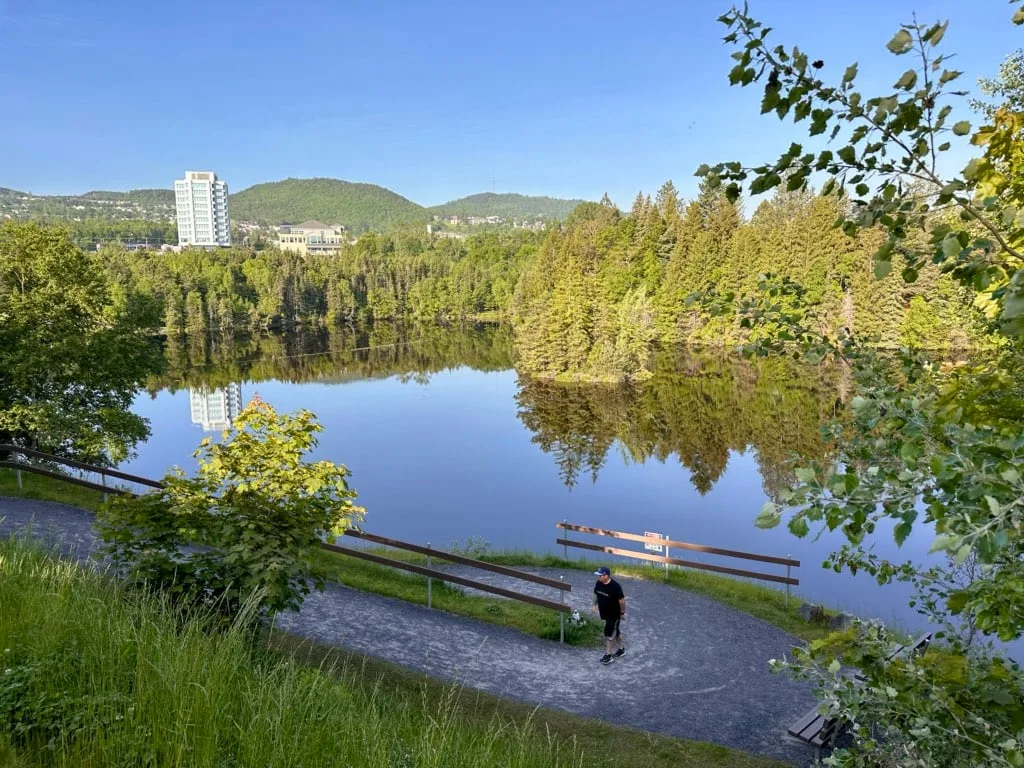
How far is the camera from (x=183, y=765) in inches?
119

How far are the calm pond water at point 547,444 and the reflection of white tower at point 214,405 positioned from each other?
0.20 meters

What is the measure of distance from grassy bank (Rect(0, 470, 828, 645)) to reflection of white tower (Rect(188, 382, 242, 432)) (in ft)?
70.9

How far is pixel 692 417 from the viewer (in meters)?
38.5

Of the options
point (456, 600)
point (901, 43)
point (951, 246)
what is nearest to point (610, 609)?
point (456, 600)

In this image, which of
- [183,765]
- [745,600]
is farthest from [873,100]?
[745,600]

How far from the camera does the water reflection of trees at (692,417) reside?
31.1 meters

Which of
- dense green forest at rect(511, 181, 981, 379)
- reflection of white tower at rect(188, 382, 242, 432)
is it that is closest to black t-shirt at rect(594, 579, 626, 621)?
dense green forest at rect(511, 181, 981, 379)

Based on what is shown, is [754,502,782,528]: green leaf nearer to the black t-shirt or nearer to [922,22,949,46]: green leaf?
[922,22,949,46]: green leaf

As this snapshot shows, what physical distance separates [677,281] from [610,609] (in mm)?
59963

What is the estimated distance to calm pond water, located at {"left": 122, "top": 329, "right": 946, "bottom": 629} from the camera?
21.7 meters

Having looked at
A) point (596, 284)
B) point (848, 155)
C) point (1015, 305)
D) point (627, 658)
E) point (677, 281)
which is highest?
point (677, 281)

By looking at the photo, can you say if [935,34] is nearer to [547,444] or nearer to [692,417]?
[547,444]

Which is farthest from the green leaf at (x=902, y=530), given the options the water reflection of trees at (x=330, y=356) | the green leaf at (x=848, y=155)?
the water reflection of trees at (x=330, y=356)

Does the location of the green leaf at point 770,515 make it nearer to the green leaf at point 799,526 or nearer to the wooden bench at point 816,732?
the green leaf at point 799,526
